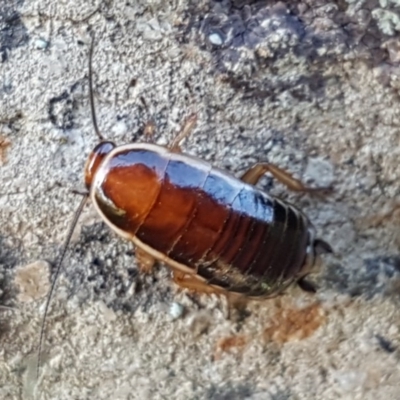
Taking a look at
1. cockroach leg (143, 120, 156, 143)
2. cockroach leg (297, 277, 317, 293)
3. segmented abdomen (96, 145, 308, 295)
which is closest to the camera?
segmented abdomen (96, 145, 308, 295)

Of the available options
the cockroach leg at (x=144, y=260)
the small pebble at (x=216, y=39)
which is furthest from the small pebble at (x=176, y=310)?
the small pebble at (x=216, y=39)

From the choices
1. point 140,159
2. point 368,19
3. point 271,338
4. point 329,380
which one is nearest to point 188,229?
point 140,159

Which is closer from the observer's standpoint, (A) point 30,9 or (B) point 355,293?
(B) point 355,293

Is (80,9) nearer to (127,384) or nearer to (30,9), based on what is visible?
(30,9)

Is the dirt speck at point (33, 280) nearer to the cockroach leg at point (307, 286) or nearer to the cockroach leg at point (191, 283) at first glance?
the cockroach leg at point (191, 283)

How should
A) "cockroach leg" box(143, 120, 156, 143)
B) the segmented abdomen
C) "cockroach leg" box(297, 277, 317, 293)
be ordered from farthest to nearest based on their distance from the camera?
"cockroach leg" box(143, 120, 156, 143), "cockroach leg" box(297, 277, 317, 293), the segmented abdomen

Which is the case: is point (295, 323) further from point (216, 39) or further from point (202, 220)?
point (216, 39)

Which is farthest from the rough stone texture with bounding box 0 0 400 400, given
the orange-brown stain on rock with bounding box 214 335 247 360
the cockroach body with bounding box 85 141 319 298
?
the cockroach body with bounding box 85 141 319 298

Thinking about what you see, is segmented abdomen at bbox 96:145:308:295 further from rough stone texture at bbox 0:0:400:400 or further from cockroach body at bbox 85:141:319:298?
rough stone texture at bbox 0:0:400:400
